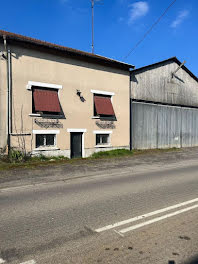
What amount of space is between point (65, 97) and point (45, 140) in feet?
10.4

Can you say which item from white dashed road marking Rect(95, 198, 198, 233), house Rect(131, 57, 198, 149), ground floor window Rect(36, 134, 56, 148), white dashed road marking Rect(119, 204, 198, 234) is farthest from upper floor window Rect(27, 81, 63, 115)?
white dashed road marking Rect(119, 204, 198, 234)

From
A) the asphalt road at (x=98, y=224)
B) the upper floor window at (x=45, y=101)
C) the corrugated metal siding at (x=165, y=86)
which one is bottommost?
the asphalt road at (x=98, y=224)

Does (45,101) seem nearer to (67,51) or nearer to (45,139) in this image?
(45,139)

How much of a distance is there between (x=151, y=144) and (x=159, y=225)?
15.3 m

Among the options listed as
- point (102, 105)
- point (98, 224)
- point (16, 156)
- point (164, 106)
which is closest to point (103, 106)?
point (102, 105)

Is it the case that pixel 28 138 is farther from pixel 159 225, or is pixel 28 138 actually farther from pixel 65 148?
pixel 159 225

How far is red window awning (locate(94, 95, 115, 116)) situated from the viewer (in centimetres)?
1540

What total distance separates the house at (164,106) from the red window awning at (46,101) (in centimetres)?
716

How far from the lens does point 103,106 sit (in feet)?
51.3

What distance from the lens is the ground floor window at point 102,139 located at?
52.4 ft

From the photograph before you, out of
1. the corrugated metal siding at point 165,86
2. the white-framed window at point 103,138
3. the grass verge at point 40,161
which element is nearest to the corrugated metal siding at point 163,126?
the corrugated metal siding at point 165,86

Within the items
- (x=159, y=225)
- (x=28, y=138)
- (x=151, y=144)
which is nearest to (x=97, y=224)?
(x=159, y=225)

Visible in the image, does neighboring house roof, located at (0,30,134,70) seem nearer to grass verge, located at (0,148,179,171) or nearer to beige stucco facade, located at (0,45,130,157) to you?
beige stucco facade, located at (0,45,130,157)

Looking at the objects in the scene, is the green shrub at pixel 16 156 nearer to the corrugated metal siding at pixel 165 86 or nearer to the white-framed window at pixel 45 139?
the white-framed window at pixel 45 139
